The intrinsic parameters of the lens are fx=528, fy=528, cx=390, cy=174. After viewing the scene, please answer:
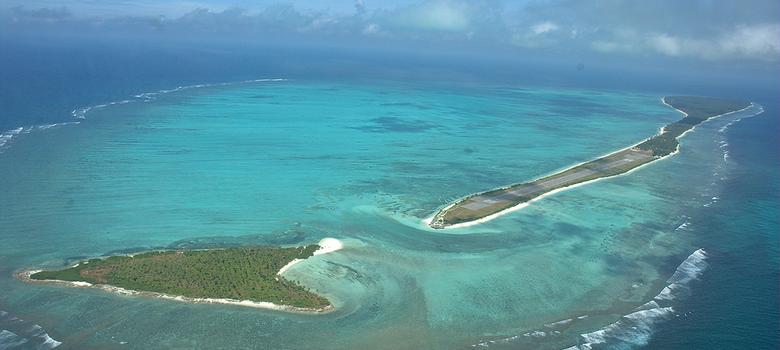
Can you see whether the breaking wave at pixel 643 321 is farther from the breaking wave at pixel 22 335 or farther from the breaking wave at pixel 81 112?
the breaking wave at pixel 81 112

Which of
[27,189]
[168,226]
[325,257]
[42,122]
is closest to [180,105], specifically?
[42,122]

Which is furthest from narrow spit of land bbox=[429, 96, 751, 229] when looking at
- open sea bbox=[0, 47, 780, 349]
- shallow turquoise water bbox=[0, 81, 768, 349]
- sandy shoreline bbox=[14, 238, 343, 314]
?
sandy shoreline bbox=[14, 238, 343, 314]

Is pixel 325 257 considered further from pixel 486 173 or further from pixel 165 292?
pixel 486 173

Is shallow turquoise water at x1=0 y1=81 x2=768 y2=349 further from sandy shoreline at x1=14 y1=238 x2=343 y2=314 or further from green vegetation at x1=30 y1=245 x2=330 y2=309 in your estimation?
green vegetation at x1=30 y1=245 x2=330 y2=309

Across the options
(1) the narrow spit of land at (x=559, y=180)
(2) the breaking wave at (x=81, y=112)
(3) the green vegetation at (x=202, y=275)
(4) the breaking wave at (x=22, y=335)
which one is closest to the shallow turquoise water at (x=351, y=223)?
(4) the breaking wave at (x=22, y=335)

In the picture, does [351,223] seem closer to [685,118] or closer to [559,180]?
[559,180]

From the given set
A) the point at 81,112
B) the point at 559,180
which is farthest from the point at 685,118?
the point at 81,112
